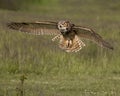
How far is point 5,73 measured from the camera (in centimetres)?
1365

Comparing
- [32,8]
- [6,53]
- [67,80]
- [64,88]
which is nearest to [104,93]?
[64,88]

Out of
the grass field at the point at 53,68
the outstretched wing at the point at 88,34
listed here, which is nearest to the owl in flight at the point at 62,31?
the outstretched wing at the point at 88,34

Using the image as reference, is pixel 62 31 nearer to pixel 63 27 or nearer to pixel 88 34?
pixel 63 27

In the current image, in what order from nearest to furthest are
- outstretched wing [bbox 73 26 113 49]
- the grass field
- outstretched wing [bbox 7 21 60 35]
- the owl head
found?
the owl head, outstretched wing [bbox 7 21 60 35], outstretched wing [bbox 73 26 113 49], the grass field

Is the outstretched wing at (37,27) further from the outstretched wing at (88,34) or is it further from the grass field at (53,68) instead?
the grass field at (53,68)

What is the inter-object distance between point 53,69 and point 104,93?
286cm

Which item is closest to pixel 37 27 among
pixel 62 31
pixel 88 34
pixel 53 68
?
pixel 62 31

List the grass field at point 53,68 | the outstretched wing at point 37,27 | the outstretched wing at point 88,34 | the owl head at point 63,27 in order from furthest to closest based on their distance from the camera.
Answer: the grass field at point 53,68 → the outstretched wing at point 88,34 → the outstretched wing at point 37,27 → the owl head at point 63,27

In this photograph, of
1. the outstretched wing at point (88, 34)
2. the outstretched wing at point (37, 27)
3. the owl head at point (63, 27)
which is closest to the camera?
the owl head at point (63, 27)

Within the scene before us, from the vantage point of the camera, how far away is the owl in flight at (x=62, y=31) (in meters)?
8.42

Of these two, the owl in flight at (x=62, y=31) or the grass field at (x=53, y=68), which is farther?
the grass field at (x=53, y=68)

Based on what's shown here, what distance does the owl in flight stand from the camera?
332 inches

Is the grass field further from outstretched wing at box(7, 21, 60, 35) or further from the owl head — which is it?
the owl head

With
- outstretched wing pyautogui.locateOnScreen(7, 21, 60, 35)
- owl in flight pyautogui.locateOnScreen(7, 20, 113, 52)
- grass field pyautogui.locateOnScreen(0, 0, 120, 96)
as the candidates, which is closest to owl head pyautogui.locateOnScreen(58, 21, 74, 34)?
owl in flight pyautogui.locateOnScreen(7, 20, 113, 52)
